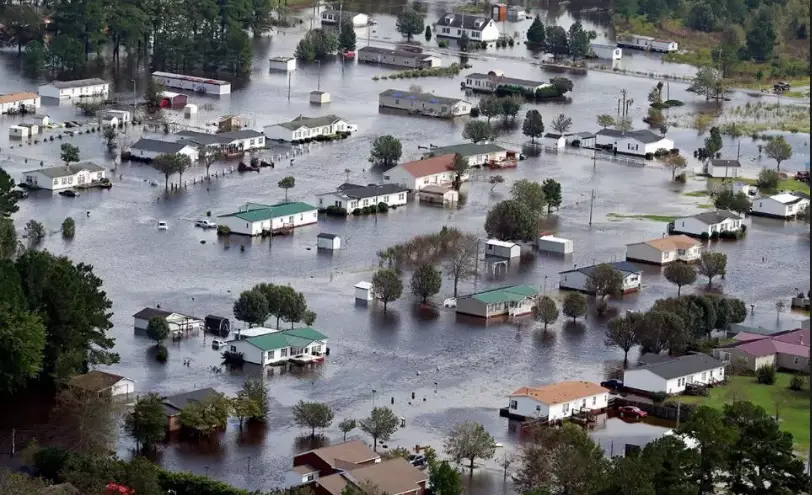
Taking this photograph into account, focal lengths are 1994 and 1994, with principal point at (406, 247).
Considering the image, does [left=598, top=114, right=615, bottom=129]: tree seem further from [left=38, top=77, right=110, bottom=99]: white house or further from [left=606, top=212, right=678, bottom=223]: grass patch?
[left=38, top=77, right=110, bottom=99]: white house

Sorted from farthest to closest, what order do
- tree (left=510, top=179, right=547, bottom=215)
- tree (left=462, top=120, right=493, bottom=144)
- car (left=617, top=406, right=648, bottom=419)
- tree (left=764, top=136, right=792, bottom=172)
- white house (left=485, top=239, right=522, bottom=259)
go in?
tree (left=462, top=120, right=493, bottom=144), tree (left=764, top=136, right=792, bottom=172), tree (left=510, top=179, right=547, bottom=215), white house (left=485, top=239, right=522, bottom=259), car (left=617, top=406, right=648, bottom=419)

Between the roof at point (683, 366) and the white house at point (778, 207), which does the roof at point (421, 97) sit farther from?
the roof at point (683, 366)

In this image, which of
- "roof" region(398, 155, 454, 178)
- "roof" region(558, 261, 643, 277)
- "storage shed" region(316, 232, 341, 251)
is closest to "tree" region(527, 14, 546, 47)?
"roof" region(398, 155, 454, 178)

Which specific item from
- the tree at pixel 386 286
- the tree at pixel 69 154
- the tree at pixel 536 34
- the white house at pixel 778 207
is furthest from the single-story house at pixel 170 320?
the tree at pixel 536 34

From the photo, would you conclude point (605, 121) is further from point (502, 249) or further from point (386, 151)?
point (502, 249)

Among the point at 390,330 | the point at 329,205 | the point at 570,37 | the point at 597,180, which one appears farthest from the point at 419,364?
the point at 570,37

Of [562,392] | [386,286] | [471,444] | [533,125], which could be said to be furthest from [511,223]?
[471,444]
